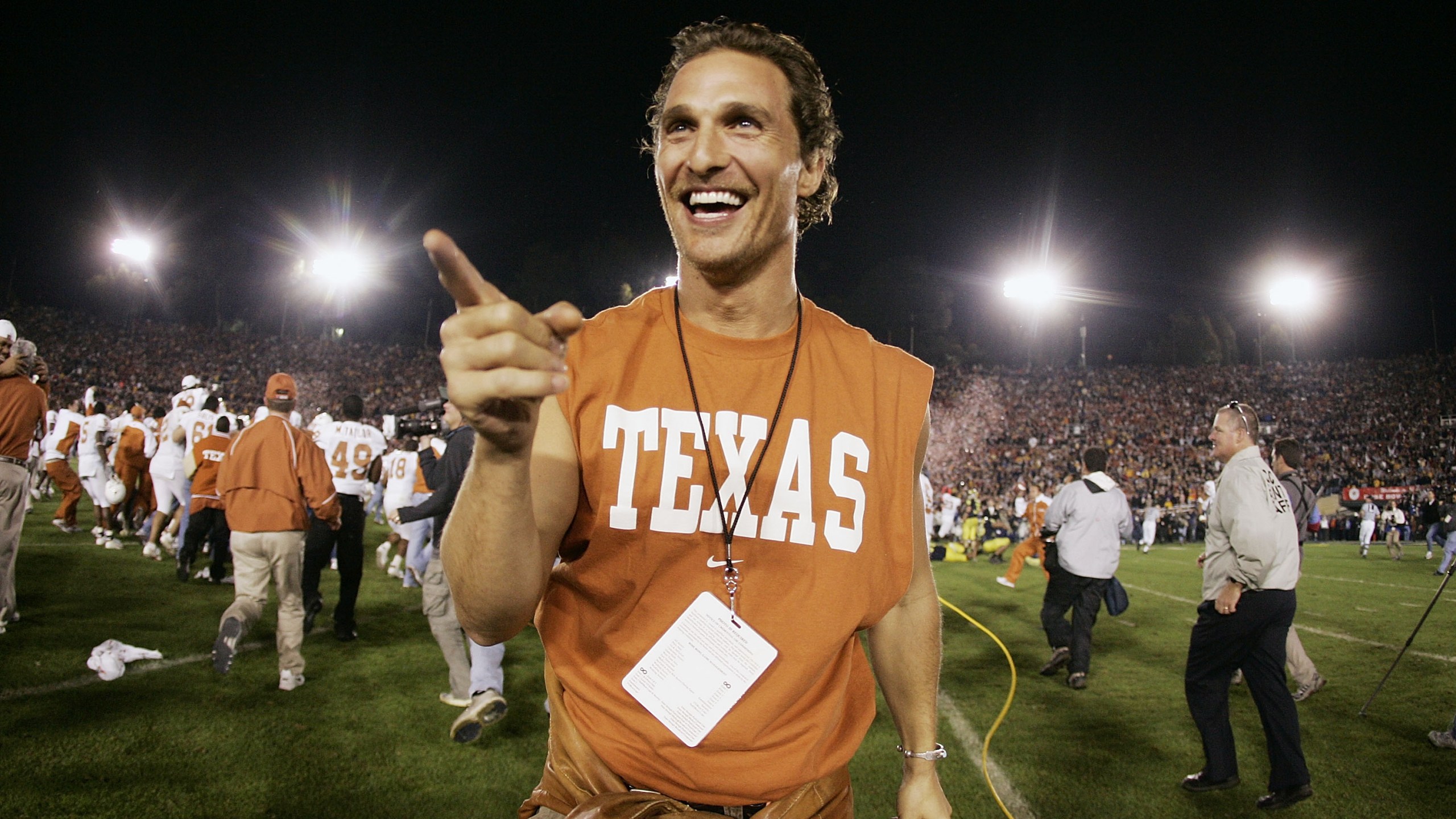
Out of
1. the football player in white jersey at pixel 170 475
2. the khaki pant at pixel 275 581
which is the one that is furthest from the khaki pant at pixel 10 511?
the football player in white jersey at pixel 170 475

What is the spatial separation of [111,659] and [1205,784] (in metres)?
8.33

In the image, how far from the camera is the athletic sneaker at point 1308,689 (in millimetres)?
7133

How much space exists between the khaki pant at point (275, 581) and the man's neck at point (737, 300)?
18.8 ft

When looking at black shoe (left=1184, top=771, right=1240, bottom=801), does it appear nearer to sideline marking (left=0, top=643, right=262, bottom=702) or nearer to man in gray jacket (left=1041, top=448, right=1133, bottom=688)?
man in gray jacket (left=1041, top=448, right=1133, bottom=688)

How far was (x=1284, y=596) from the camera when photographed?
509cm

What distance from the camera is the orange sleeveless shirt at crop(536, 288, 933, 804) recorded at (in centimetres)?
148

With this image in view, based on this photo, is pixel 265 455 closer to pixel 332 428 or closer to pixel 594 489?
pixel 332 428

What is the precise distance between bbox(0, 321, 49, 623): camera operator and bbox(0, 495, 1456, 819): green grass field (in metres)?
1.05

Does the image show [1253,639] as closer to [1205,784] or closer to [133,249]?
[1205,784]

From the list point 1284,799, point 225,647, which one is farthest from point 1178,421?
point 225,647

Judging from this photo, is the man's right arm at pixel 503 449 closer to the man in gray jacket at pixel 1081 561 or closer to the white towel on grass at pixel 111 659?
the white towel on grass at pixel 111 659

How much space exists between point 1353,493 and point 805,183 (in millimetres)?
37485

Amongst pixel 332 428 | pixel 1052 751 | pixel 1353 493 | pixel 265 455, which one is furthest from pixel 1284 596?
pixel 1353 493

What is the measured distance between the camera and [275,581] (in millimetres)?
6145
